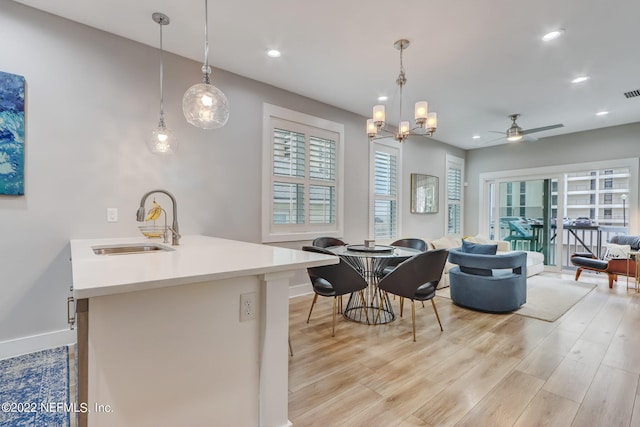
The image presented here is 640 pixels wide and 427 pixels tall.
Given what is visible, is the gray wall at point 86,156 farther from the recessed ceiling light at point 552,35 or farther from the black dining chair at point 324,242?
the recessed ceiling light at point 552,35

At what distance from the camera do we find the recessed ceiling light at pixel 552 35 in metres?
2.58

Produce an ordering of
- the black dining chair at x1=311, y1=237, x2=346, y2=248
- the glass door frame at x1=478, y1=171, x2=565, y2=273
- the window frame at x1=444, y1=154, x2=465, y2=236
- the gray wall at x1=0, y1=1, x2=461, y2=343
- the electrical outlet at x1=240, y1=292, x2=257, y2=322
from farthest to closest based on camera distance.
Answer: the window frame at x1=444, y1=154, x2=465, y2=236 < the glass door frame at x1=478, y1=171, x2=565, y2=273 < the black dining chair at x1=311, y1=237, x2=346, y2=248 < the gray wall at x1=0, y1=1, x2=461, y2=343 < the electrical outlet at x1=240, y1=292, x2=257, y2=322

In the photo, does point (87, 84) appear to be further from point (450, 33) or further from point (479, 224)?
point (479, 224)

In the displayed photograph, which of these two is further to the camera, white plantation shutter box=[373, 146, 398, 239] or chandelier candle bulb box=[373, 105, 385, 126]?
white plantation shutter box=[373, 146, 398, 239]

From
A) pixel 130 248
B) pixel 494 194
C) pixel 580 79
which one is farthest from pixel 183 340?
pixel 494 194

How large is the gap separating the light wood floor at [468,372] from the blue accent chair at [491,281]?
18cm

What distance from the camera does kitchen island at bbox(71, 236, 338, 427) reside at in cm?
104

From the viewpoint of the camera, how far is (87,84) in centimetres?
256

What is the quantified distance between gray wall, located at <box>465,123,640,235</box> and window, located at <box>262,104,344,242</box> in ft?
14.0

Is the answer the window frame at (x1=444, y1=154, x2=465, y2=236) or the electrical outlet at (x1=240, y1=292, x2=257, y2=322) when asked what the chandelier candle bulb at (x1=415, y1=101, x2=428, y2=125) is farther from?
the window frame at (x1=444, y1=154, x2=465, y2=236)

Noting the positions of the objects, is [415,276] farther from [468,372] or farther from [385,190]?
[385,190]

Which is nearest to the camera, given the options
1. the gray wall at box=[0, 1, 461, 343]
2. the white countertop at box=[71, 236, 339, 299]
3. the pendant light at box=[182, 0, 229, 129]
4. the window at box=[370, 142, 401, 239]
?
the white countertop at box=[71, 236, 339, 299]

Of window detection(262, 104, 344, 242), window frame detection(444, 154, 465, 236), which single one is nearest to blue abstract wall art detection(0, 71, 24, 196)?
window detection(262, 104, 344, 242)

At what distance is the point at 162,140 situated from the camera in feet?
8.93
